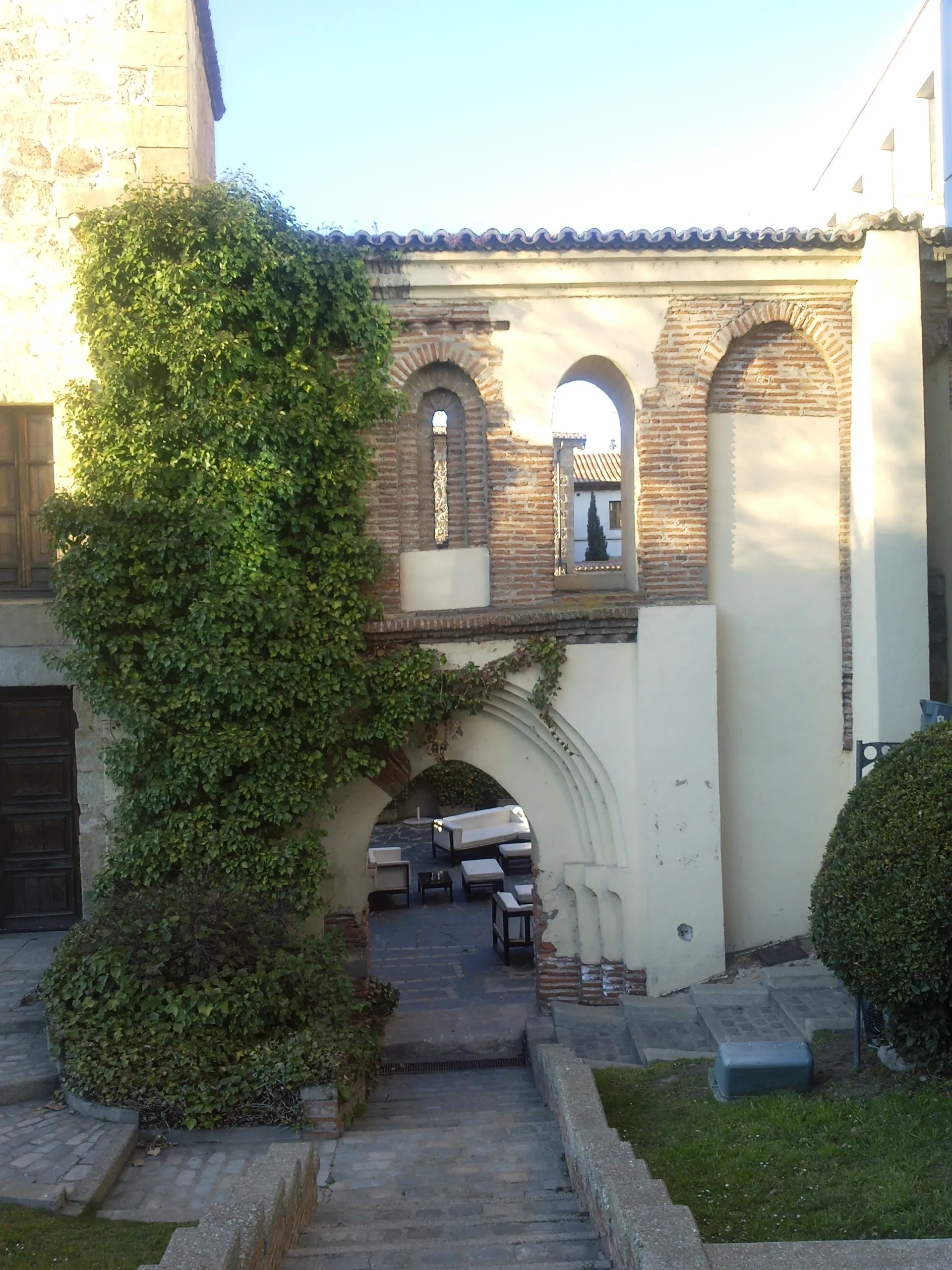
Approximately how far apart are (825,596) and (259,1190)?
25.7ft

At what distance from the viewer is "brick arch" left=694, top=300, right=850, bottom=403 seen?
10398 millimetres

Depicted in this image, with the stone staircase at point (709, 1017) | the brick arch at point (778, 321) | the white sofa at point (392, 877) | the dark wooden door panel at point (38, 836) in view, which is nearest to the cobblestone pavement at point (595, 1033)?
the stone staircase at point (709, 1017)

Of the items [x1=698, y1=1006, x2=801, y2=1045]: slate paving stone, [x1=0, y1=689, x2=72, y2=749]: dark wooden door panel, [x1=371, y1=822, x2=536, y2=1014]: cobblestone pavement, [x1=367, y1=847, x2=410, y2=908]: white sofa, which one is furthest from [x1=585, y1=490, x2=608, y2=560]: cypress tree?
[x1=0, y1=689, x2=72, y2=749]: dark wooden door panel

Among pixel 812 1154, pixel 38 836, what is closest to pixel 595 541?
pixel 38 836

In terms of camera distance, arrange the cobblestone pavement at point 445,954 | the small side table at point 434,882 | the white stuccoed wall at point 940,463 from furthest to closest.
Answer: the small side table at point 434,882, the cobblestone pavement at point 445,954, the white stuccoed wall at point 940,463

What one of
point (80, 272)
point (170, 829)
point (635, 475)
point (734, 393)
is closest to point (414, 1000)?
point (170, 829)

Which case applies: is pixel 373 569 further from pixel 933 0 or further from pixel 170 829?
pixel 933 0

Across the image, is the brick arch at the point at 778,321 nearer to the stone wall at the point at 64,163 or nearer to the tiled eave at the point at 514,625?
the tiled eave at the point at 514,625

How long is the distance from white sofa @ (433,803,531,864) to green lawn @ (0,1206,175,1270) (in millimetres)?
10819

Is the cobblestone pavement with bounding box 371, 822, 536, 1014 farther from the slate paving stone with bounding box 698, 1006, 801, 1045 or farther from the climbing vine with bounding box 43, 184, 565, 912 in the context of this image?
the climbing vine with bounding box 43, 184, 565, 912

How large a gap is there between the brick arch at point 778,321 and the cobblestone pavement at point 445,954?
6.54 metres

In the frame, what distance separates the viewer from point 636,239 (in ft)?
33.1

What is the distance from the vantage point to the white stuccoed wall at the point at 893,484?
10148 millimetres

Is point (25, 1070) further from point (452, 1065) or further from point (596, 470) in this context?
point (596, 470)
